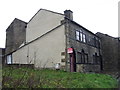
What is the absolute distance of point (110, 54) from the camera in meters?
33.4

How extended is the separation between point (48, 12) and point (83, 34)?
5988 mm

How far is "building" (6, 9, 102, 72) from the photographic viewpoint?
2064 cm

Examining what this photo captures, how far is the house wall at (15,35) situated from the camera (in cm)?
3344

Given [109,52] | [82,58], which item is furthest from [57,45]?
[109,52]

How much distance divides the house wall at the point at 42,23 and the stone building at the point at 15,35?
374cm

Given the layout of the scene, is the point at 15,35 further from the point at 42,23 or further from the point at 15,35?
the point at 42,23

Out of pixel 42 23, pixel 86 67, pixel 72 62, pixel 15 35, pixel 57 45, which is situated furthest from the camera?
pixel 15 35

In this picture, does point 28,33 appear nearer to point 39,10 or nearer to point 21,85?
point 39,10

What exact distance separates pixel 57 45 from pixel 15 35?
55.0ft

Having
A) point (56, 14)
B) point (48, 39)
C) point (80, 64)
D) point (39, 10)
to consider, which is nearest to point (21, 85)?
point (48, 39)

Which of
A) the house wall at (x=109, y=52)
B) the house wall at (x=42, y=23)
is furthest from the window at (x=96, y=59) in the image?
the house wall at (x=42, y=23)

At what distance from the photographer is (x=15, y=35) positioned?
35281mm

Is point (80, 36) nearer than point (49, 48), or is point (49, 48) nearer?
point (49, 48)

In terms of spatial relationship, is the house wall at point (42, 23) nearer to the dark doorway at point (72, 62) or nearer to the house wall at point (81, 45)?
the house wall at point (81, 45)
